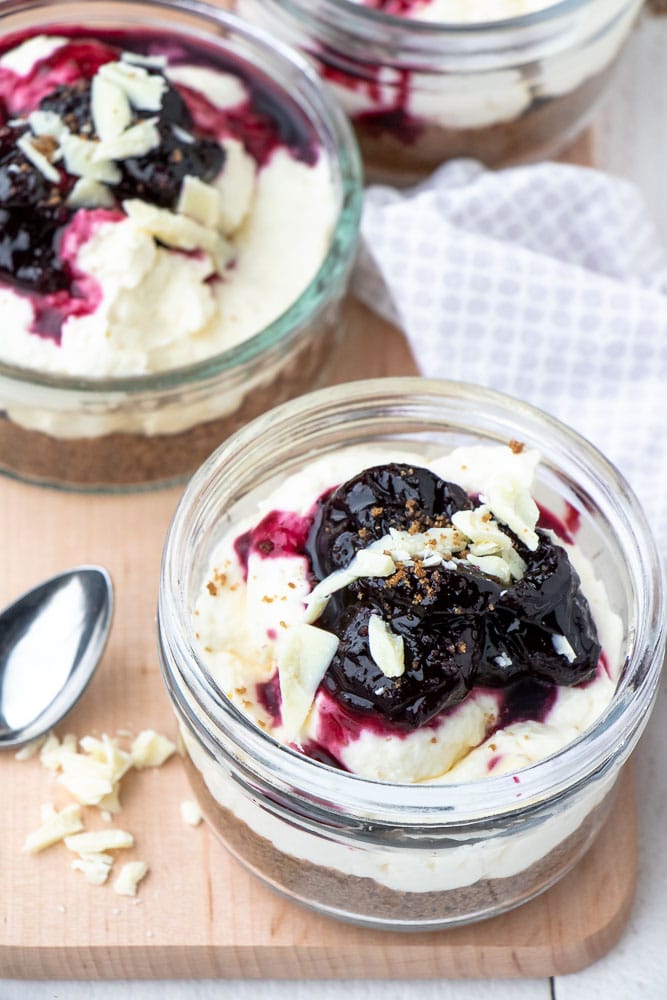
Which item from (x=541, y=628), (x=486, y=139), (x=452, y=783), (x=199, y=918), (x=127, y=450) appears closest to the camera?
(x=452, y=783)

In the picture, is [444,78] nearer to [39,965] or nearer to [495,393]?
[495,393]

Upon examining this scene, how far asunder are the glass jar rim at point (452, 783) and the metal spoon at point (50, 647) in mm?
303

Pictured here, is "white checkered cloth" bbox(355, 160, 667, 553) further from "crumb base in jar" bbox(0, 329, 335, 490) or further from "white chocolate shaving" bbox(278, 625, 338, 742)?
"white chocolate shaving" bbox(278, 625, 338, 742)

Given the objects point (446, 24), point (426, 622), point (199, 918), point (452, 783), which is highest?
point (446, 24)

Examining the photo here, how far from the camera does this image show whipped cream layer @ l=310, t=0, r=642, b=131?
2.70 m

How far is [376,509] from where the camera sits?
1.97 metres

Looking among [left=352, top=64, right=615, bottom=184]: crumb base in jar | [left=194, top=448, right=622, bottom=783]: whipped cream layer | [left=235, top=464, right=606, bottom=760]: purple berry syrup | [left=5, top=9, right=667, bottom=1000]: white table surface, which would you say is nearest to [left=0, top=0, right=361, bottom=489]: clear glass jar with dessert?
[left=352, top=64, right=615, bottom=184]: crumb base in jar

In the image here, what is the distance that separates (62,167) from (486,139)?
36.0 inches

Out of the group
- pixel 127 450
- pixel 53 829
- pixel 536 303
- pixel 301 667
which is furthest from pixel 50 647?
pixel 536 303

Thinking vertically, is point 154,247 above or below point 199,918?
above

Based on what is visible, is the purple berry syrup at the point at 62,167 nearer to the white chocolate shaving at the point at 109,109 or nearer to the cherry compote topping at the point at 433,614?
the white chocolate shaving at the point at 109,109

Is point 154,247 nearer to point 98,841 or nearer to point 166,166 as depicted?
point 166,166

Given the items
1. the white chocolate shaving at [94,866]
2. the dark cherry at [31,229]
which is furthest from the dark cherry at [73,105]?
the white chocolate shaving at [94,866]

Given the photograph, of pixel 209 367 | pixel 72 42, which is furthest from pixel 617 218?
pixel 72 42
